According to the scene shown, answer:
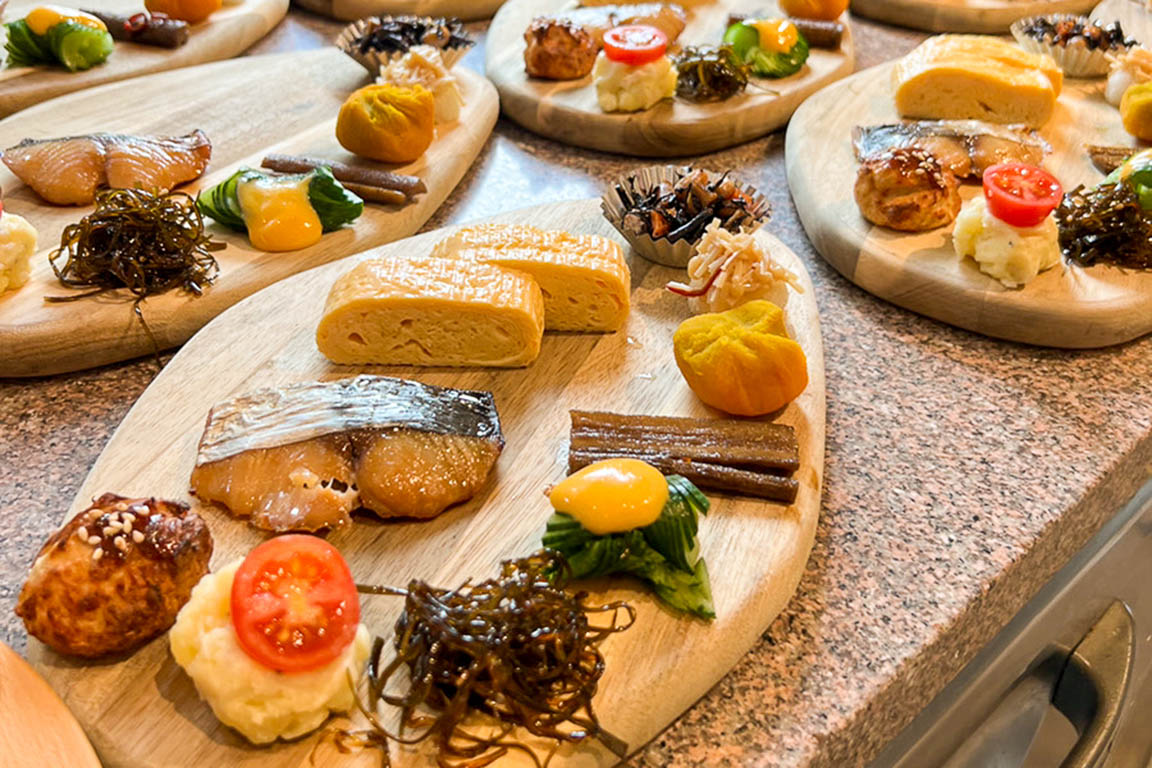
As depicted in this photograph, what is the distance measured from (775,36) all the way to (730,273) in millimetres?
1712

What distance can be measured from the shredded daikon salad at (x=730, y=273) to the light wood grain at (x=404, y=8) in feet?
8.03

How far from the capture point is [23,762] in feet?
5.06

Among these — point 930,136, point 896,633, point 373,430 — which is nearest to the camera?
point 896,633

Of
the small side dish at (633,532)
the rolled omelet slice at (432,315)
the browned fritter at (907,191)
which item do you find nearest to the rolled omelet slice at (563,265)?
the rolled omelet slice at (432,315)

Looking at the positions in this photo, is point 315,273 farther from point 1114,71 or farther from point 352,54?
point 1114,71

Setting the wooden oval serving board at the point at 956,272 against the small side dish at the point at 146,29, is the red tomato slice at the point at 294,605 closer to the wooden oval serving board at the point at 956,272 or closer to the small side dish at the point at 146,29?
the wooden oval serving board at the point at 956,272

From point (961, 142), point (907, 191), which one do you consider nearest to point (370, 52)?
point (907, 191)

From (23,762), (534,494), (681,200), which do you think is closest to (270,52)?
(681,200)

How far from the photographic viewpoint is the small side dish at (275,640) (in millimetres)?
1506

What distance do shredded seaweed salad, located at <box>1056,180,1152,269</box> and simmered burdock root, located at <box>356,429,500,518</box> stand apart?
1870 mm

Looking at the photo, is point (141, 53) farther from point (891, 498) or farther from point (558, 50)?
point (891, 498)

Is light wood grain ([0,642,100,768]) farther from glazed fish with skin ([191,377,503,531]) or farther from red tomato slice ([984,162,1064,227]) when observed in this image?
red tomato slice ([984,162,1064,227])

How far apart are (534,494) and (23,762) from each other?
3.35 ft

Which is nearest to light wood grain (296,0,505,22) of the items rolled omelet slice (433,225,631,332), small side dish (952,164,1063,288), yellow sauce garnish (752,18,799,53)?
yellow sauce garnish (752,18,799,53)
